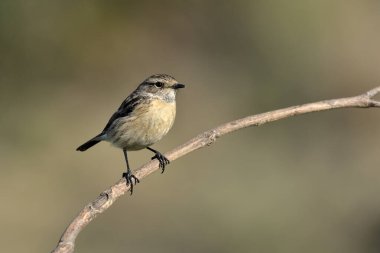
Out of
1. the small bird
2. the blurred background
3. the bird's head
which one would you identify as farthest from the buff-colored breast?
the blurred background

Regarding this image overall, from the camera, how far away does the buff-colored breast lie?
6859 millimetres

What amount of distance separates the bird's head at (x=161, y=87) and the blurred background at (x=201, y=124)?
3968 mm

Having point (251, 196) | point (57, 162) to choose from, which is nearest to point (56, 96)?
point (57, 162)

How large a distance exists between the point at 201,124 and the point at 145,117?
6483 millimetres

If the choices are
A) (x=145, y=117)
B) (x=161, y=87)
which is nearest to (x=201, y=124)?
(x=161, y=87)

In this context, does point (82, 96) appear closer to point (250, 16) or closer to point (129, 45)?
point (129, 45)

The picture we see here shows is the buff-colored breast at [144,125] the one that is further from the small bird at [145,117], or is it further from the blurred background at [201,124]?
the blurred background at [201,124]

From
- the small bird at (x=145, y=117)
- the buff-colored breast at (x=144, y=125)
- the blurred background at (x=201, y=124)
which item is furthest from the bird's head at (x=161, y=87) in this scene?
the blurred background at (x=201, y=124)

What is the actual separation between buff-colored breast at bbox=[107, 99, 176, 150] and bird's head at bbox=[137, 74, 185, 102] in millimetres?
111

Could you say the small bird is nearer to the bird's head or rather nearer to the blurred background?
the bird's head

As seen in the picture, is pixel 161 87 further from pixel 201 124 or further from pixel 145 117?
pixel 201 124

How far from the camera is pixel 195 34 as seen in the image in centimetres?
1440

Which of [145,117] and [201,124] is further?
[201,124]

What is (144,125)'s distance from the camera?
6887 millimetres
